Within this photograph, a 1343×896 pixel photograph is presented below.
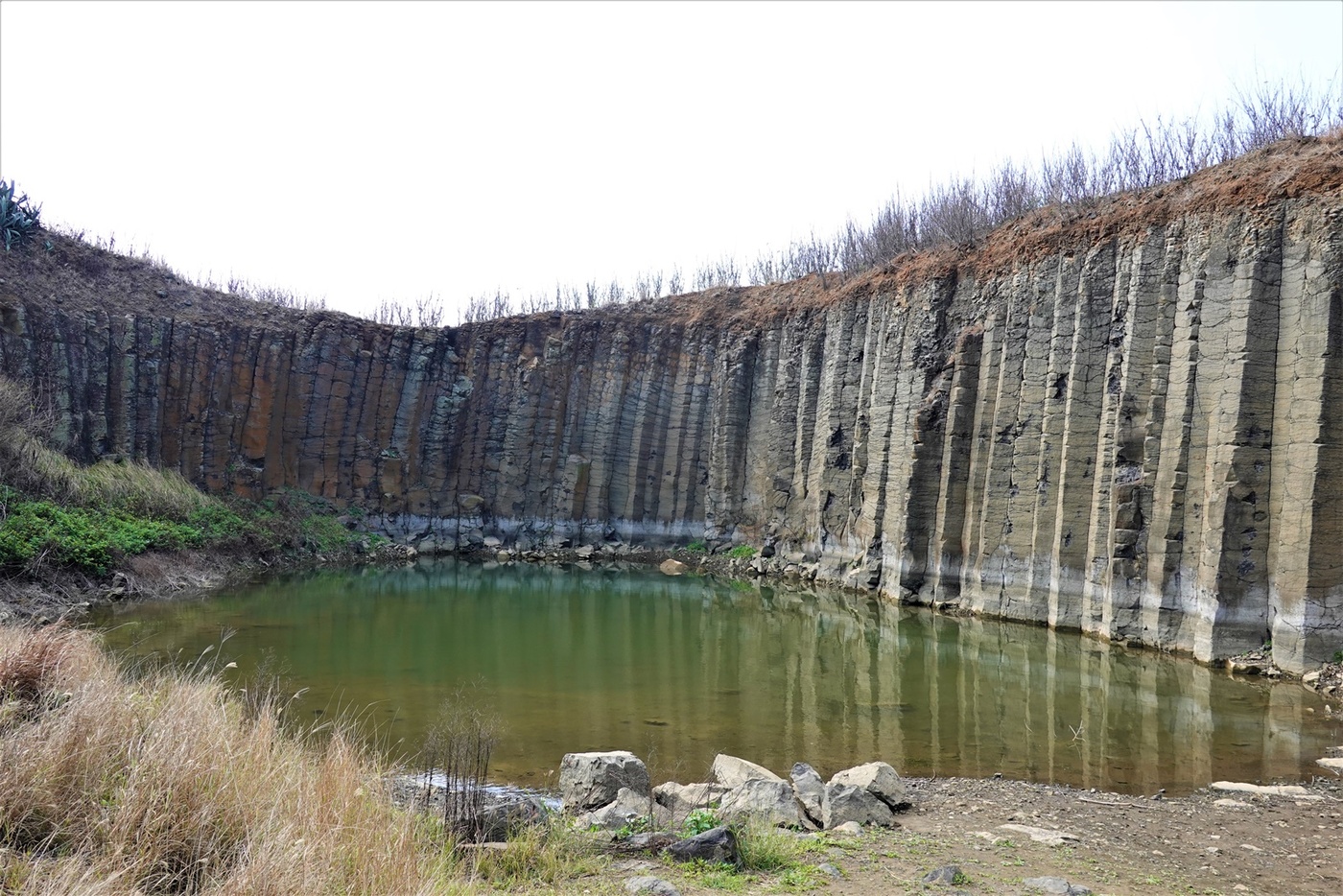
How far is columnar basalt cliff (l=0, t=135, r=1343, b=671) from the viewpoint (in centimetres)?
Result: 1336

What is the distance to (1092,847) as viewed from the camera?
6.01 metres

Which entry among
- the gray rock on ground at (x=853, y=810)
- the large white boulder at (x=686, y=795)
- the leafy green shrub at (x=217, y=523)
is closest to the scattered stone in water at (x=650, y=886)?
the large white boulder at (x=686, y=795)

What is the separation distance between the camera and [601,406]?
34.4 m

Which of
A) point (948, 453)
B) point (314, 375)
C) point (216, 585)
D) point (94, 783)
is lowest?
point (216, 585)

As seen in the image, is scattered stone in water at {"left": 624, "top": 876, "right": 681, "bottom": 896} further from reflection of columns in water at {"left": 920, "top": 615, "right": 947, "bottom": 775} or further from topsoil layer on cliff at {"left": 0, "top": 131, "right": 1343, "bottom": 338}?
topsoil layer on cliff at {"left": 0, "top": 131, "right": 1343, "bottom": 338}

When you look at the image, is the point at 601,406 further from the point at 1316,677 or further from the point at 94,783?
the point at 94,783

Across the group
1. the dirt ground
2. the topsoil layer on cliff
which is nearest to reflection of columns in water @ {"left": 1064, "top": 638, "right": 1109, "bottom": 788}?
the dirt ground

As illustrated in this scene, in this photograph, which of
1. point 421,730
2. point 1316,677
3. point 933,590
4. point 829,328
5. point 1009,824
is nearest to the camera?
point 1009,824

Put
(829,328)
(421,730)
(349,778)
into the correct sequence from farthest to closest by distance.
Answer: (829,328), (421,730), (349,778)

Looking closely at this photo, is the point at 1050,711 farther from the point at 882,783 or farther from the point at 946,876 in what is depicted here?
the point at 946,876

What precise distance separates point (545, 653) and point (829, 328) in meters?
16.4

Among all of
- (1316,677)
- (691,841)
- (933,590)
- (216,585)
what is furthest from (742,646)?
(216,585)

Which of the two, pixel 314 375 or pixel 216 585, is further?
pixel 314 375

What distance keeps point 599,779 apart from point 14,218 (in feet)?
107
